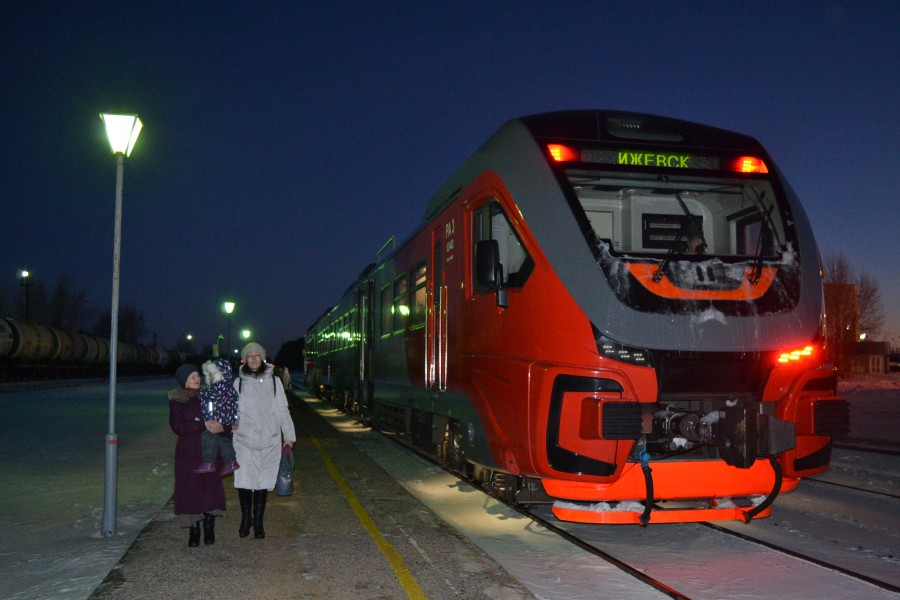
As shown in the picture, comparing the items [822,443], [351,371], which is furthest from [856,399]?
[822,443]

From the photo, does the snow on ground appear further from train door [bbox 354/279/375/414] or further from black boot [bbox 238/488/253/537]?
train door [bbox 354/279/375/414]

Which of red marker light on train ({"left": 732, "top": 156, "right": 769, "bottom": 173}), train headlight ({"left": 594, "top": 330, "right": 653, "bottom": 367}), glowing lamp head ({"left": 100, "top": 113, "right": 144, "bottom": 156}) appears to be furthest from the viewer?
glowing lamp head ({"left": 100, "top": 113, "right": 144, "bottom": 156})

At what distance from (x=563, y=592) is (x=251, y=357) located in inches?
124

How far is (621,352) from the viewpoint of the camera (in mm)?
6176

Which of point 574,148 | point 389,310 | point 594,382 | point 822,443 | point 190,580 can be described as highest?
point 574,148

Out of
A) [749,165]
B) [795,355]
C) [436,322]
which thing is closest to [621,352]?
[795,355]

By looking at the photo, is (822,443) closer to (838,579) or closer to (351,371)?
(838,579)

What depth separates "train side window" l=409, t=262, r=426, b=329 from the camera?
1016 cm

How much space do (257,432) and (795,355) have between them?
4.41m

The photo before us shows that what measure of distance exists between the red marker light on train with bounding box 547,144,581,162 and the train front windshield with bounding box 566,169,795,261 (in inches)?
4.9

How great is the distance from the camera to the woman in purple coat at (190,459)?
6457 millimetres

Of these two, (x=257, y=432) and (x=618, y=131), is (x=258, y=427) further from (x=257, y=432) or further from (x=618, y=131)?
(x=618, y=131)

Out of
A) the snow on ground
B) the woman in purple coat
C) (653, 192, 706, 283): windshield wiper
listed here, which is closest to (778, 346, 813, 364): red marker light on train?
(653, 192, 706, 283): windshield wiper

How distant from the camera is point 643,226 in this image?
286 inches
